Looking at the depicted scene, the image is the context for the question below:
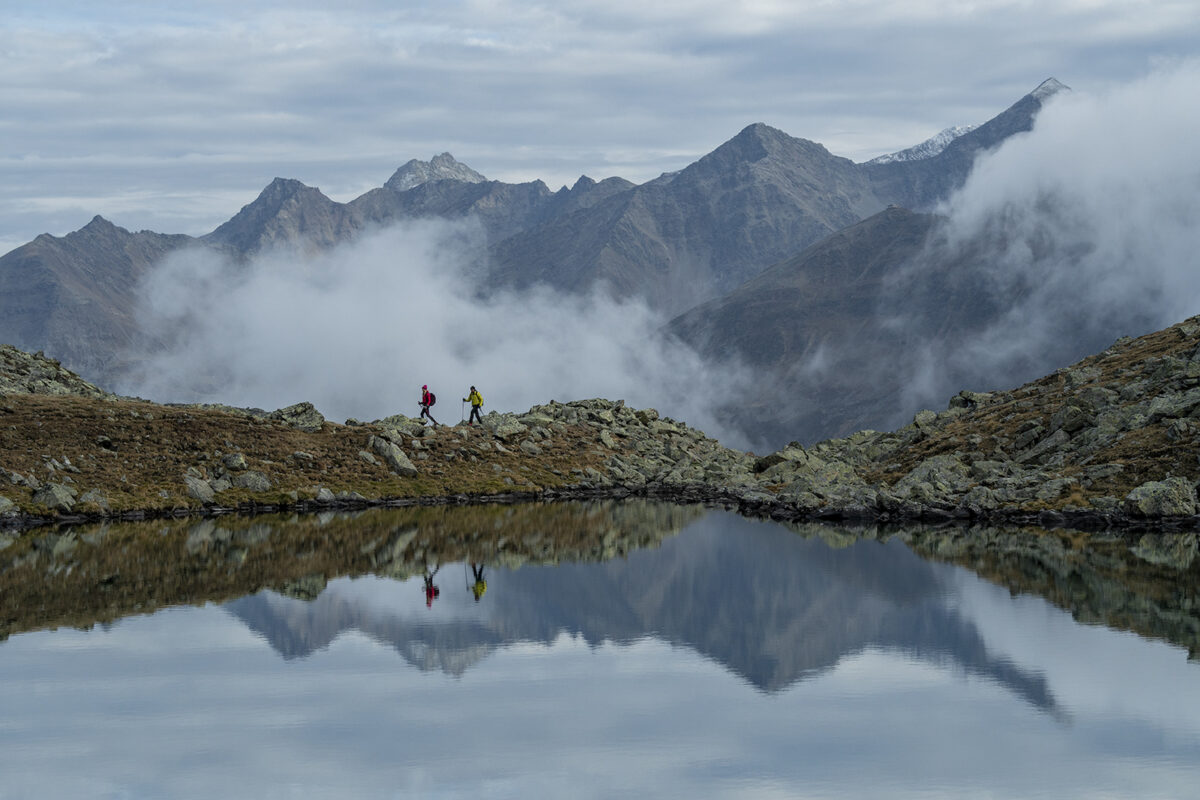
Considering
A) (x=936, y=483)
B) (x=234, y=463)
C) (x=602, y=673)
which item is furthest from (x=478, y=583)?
(x=234, y=463)

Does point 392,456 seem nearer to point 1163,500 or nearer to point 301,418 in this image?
point 301,418

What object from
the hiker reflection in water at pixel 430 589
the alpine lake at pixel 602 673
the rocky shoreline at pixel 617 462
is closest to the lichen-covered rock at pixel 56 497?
the rocky shoreline at pixel 617 462

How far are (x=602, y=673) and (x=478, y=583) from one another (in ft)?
66.5

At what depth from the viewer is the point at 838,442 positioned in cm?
13238

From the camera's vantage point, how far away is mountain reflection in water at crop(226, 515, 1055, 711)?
40.0 meters

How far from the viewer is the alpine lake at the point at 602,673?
1061 inches

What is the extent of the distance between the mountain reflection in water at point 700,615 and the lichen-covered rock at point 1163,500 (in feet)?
60.4

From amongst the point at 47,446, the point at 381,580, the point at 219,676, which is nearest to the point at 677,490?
the point at 47,446

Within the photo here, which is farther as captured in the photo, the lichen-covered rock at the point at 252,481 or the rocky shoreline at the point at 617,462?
the lichen-covered rock at the point at 252,481

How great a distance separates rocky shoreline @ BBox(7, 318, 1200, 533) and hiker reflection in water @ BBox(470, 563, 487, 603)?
36.9 meters

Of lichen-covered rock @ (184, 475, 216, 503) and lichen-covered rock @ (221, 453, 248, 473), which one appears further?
lichen-covered rock @ (221, 453, 248, 473)

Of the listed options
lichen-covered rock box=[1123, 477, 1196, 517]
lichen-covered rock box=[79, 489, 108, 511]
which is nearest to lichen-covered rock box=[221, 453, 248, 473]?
lichen-covered rock box=[79, 489, 108, 511]

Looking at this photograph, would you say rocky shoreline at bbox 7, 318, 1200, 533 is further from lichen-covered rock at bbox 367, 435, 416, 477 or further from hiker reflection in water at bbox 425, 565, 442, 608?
hiker reflection in water at bbox 425, 565, 442, 608

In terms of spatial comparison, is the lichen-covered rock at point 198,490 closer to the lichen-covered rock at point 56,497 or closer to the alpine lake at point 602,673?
the lichen-covered rock at point 56,497
